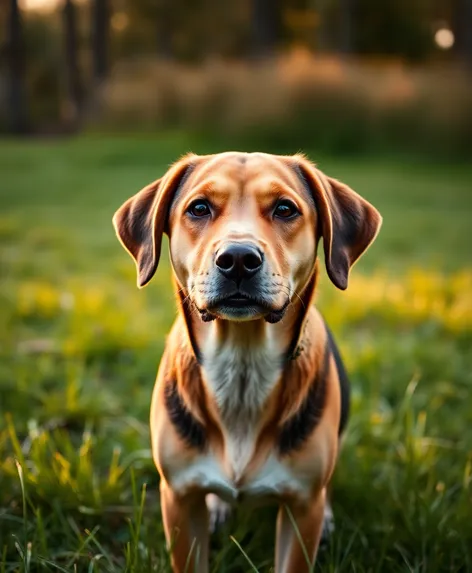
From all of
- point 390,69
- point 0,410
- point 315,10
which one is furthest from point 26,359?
point 315,10

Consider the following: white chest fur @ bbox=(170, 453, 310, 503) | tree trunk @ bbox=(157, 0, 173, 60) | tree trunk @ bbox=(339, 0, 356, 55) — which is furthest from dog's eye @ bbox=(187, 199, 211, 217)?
tree trunk @ bbox=(157, 0, 173, 60)

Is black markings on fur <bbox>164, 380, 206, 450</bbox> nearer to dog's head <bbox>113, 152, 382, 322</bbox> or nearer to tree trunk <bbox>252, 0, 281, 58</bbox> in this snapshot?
dog's head <bbox>113, 152, 382, 322</bbox>

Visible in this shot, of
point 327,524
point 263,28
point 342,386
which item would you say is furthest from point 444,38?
point 327,524

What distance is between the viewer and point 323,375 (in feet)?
8.60

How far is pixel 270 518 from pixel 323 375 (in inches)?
33.1

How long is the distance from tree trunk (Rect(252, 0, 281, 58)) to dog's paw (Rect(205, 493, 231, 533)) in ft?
64.3

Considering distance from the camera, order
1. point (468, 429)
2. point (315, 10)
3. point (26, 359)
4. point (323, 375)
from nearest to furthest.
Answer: point (323, 375), point (468, 429), point (26, 359), point (315, 10)

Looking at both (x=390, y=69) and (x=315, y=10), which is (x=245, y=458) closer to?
(x=390, y=69)

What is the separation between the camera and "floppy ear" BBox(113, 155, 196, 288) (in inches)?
100.0

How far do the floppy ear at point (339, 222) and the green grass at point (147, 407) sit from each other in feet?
3.63

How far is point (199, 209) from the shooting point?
2453 mm

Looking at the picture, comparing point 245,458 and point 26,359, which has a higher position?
point 245,458

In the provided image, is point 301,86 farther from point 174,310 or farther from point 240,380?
point 240,380

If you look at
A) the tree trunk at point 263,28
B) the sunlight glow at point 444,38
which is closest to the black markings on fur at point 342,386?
the tree trunk at point 263,28
